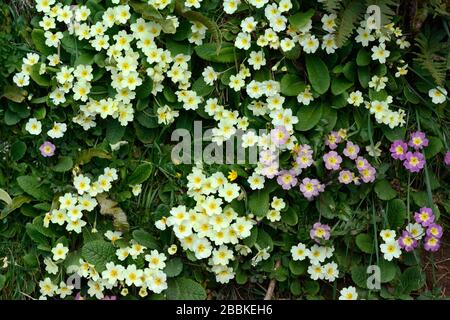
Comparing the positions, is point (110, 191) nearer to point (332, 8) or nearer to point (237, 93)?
point (237, 93)

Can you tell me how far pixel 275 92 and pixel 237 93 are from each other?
9.5 inches

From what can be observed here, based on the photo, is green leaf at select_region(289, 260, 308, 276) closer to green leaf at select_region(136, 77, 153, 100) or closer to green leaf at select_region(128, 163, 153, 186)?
green leaf at select_region(128, 163, 153, 186)

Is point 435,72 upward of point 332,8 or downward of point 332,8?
downward

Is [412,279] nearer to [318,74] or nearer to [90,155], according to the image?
[318,74]

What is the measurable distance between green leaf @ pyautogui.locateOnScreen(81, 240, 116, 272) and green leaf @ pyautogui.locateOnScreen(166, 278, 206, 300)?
1.21 feet

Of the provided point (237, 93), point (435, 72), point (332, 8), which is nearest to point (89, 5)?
point (237, 93)

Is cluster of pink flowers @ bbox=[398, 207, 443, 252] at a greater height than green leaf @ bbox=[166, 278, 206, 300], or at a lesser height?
greater

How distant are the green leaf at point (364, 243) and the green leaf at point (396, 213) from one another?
0.51 ft

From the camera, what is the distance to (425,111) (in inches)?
163

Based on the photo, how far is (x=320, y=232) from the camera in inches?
152

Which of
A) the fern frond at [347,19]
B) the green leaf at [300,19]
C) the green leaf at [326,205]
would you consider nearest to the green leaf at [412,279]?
the green leaf at [326,205]

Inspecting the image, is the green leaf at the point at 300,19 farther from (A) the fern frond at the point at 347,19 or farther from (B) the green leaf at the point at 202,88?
(B) the green leaf at the point at 202,88

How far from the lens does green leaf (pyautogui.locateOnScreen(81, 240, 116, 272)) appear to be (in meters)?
3.83

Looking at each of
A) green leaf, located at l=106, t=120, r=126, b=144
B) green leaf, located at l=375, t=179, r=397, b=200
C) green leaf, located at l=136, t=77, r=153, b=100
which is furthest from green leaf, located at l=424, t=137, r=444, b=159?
green leaf, located at l=106, t=120, r=126, b=144
